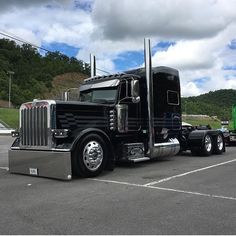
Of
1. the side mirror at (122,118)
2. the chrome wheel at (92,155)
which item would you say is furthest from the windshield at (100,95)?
the chrome wheel at (92,155)

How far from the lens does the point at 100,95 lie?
40.9ft

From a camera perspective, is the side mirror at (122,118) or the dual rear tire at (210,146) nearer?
the side mirror at (122,118)

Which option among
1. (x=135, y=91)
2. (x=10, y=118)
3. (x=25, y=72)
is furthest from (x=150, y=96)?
(x=25, y=72)

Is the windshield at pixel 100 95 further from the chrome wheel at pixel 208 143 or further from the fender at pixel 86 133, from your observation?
the chrome wheel at pixel 208 143

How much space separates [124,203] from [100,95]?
5388mm

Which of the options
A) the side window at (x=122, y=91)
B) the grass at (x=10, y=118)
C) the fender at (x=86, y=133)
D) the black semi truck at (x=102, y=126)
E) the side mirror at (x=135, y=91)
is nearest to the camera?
the fender at (x=86, y=133)

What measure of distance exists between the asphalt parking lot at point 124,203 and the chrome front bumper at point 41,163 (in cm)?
18

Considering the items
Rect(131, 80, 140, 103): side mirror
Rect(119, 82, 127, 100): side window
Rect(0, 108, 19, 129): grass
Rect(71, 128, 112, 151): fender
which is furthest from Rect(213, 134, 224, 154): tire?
Rect(0, 108, 19, 129): grass

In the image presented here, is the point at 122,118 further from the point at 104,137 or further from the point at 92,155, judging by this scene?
the point at 92,155

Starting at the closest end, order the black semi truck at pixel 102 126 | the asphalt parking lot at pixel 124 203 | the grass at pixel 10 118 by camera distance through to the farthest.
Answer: the asphalt parking lot at pixel 124 203, the black semi truck at pixel 102 126, the grass at pixel 10 118

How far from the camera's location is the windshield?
476 inches

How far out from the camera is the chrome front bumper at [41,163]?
9898 mm

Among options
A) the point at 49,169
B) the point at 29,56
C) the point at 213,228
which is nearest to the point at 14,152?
the point at 49,169

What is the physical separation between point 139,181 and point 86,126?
212 centimetres
